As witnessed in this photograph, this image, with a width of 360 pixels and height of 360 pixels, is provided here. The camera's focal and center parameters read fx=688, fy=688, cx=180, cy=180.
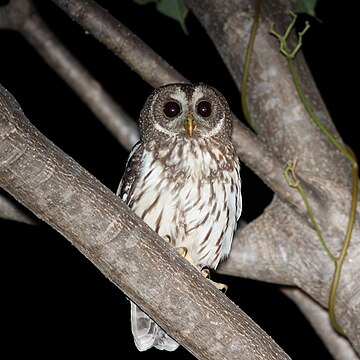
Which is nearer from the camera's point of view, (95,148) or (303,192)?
(303,192)

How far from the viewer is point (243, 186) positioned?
3682mm

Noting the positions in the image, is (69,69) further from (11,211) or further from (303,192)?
(303,192)

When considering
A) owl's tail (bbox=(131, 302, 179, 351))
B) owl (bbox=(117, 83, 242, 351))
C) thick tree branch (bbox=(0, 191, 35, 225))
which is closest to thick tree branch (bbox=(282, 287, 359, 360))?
owl (bbox=(117, 83, 242, 351))

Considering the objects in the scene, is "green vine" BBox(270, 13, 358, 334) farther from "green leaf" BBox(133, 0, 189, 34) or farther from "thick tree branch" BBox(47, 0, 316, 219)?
"green leaf" BBox(133, 0, 189, 34)

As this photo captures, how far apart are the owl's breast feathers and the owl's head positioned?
5 centimetres

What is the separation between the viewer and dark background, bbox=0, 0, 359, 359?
504 cm

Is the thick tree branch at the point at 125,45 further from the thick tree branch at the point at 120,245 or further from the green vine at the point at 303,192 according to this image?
the thick tree branch at the point at 120,245

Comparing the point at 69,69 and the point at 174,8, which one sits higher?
the point at 174,8

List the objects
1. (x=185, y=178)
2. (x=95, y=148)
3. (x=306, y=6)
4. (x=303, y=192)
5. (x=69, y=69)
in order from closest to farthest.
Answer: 1. (x=303, y=192)
2. (x=185, y=178)
3. (x=306, y=6)
4. (x=69, y=69)
5. (x=95, y=148)

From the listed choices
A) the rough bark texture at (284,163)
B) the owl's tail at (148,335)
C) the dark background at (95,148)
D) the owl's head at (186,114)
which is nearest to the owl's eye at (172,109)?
the owl's head at (186,114)

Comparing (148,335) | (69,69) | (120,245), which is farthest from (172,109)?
(120,245)

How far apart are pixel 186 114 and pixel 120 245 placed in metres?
1.16

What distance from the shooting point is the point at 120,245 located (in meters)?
1.66

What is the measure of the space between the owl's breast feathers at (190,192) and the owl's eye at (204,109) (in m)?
0.11
